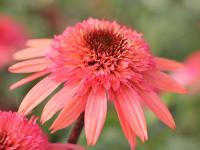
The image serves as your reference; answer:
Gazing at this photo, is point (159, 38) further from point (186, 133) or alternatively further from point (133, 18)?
point (186, 133)

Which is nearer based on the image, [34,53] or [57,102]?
[57,102]

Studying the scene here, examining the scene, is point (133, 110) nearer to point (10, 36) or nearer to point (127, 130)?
point (127, 130)

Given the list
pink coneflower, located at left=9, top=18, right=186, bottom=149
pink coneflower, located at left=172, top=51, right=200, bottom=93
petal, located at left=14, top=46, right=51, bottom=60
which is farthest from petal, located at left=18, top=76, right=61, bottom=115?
pink coneflower, located at left=172, top=51, right=200, bottom=93

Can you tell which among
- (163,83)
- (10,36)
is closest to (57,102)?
(163,83)

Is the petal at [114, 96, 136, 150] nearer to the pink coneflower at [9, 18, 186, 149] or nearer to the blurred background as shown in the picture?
the pink coneflower at [9, 18, 186, 149]

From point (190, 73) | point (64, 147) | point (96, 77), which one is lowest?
point (190, 73)

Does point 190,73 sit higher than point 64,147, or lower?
lower
